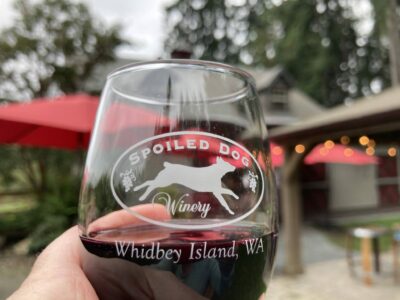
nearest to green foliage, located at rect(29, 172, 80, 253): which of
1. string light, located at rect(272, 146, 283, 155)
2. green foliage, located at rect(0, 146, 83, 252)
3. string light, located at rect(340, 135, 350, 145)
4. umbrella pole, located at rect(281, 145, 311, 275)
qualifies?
green foliage, located at rect(0, 146, 83, 252)

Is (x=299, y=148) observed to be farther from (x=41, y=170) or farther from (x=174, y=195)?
(x=41, y=170)

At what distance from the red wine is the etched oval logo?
21 millimetres

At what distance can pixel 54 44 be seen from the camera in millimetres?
8742

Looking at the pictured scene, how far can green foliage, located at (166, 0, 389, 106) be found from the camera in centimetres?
1628

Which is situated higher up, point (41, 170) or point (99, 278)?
point (41, 170)

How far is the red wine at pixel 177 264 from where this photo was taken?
429 millimetres

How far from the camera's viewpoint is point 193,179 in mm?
453

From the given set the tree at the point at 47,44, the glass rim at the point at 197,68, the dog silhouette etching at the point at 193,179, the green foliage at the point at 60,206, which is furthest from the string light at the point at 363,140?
the tree at the point at 47,44

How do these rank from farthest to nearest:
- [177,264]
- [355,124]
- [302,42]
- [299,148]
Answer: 1. [302,42]
2. [299,148]
3. [355,124]
4. [177,264]

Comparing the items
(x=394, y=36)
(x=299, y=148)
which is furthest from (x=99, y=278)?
(x=394, y=36)

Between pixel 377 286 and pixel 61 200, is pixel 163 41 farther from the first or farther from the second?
pixel 377 286

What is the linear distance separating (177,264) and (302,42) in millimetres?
17703

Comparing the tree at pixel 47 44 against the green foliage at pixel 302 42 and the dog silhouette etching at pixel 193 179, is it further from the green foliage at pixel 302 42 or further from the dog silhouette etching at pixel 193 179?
the dog silhouette etching at pixel 193 179

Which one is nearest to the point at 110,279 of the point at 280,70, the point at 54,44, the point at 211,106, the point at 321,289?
the point at 211,106
